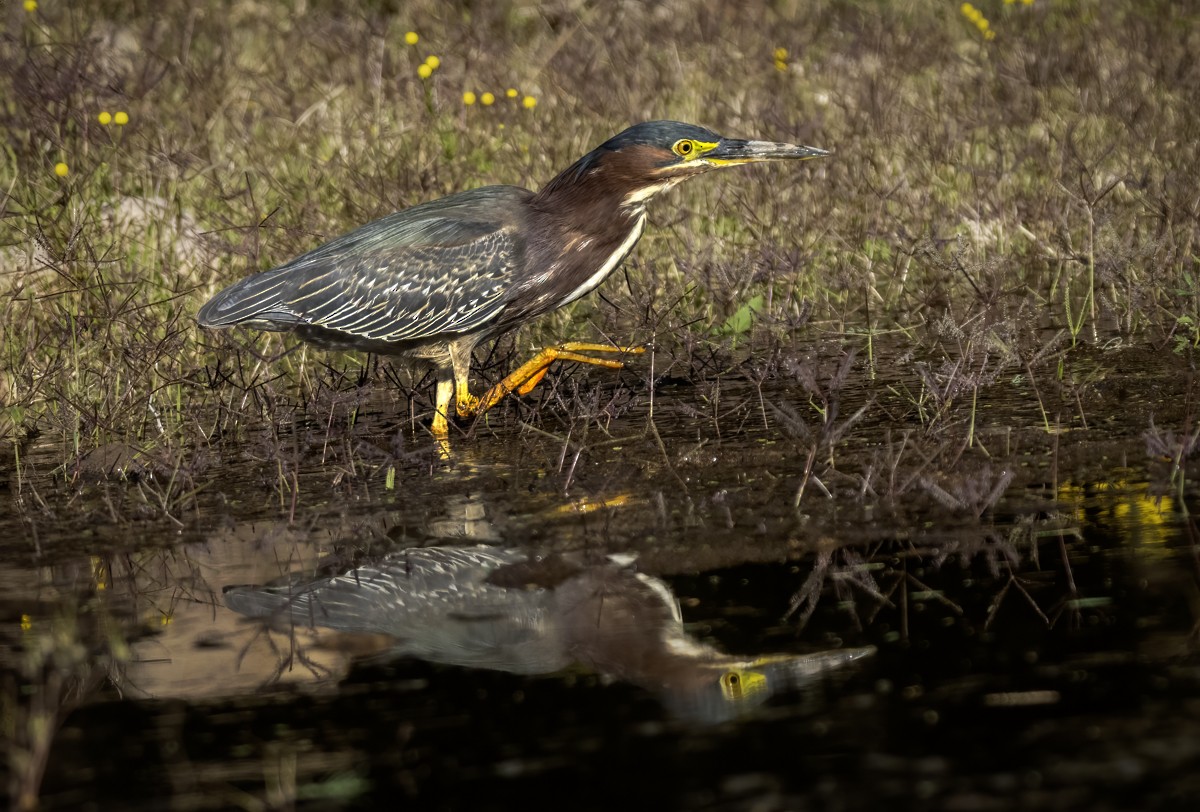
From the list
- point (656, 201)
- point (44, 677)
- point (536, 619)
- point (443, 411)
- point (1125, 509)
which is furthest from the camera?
point (656, 201)

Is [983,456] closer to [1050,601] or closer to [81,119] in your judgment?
[1050,601]

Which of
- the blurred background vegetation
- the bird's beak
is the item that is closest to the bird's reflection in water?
the blurred background vegetation

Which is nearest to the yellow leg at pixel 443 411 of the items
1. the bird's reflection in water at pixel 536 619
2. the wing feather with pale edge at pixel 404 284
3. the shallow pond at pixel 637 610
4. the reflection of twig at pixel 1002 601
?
the shallow pond at pixel 637 610

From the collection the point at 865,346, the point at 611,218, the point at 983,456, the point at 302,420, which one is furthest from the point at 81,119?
the point at 983,456

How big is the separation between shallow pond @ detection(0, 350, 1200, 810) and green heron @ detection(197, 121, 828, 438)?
39 centimetres

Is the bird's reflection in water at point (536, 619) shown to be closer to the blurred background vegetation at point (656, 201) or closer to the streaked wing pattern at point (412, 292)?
the blurred background vegetation at point (656, 201)

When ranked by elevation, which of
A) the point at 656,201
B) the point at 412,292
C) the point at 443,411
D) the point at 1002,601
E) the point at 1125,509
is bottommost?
the point at 1002,601

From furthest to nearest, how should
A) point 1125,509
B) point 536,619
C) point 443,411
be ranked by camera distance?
point 443,411, point 1125,509, point 536,619

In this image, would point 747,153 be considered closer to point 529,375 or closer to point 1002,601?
point 529,375

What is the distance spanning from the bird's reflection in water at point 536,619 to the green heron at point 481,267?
6.01 feet

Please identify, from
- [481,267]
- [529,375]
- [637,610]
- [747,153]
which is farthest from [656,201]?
[637,610]

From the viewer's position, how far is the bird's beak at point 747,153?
6.29 meters

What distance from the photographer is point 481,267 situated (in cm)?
622

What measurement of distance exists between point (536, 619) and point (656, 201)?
5.10m
